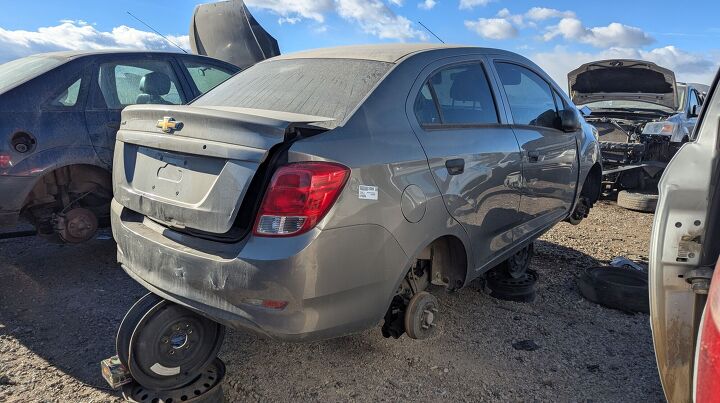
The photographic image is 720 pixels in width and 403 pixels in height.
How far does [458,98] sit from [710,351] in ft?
6.48

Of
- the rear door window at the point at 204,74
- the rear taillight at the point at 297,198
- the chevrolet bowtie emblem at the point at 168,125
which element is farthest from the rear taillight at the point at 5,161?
the rear taillight at the point at 297,198

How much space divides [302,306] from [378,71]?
1280 millimetres

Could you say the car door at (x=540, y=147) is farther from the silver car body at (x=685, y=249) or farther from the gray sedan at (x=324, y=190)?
the silver car body at (x=685, y=249)

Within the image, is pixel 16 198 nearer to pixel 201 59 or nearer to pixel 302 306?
pixel 201 59

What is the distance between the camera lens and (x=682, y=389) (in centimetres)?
179

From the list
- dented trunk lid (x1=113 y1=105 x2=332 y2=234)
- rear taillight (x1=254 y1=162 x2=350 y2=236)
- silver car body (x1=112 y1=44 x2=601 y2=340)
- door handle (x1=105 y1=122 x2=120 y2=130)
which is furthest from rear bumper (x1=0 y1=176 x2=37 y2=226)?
rear taillight (x1=254 y1=162 x2=350 y2=236)

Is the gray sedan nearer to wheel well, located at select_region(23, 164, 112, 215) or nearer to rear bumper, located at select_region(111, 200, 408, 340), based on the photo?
rear bumper, located at select_region(111, 200, 408, 340)

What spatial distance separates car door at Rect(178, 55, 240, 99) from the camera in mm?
5000

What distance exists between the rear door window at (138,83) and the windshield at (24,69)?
0.39 m

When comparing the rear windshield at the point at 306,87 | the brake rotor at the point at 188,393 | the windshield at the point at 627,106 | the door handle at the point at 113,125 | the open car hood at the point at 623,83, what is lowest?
the brake rotor at the point at 188,393

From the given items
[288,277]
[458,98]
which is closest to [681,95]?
[458,98]

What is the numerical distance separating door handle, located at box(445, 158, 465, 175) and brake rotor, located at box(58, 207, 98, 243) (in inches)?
126

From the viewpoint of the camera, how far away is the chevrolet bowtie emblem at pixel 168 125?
7.93ft

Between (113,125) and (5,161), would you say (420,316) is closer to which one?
(113,125)
